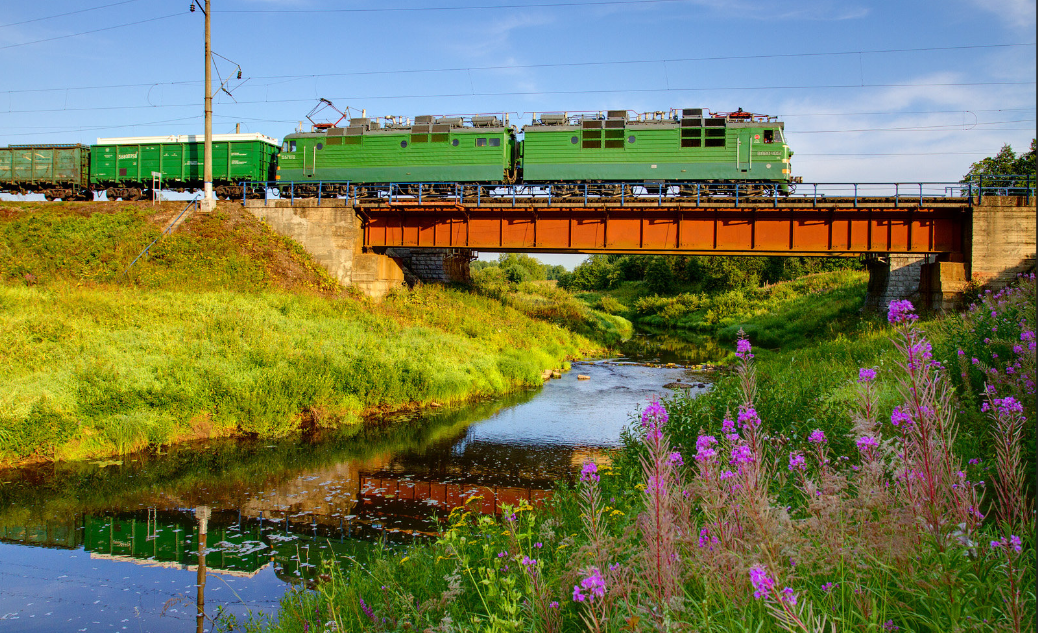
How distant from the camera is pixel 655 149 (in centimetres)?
2628

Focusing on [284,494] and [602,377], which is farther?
[602,377]

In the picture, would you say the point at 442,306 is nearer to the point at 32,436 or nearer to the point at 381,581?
the point at 32,436

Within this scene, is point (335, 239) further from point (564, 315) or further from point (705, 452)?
point (705, 452)

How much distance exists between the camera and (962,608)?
319cm

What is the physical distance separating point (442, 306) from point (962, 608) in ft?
82.7

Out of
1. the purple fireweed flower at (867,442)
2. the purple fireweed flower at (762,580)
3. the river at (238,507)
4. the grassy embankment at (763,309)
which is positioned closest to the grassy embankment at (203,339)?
the river at (238,507)

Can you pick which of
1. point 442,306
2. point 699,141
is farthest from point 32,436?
point 699,141

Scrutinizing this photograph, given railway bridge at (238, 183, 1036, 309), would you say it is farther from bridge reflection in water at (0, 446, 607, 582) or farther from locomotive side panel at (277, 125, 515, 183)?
bridge reflection in water at (0, 446, 607, 582)

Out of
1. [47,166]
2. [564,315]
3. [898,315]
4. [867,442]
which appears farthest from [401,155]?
[867,442]

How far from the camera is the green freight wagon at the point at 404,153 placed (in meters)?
27.7

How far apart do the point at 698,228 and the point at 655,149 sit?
420cm

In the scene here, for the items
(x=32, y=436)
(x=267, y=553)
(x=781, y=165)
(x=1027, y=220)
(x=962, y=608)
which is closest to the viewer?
→ (x=962, y=608)

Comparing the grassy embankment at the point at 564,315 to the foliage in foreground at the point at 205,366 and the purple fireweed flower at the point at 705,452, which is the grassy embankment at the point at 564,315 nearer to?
the foliage in foreground at the point at 205,366

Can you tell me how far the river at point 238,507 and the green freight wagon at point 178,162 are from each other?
64.9ft
